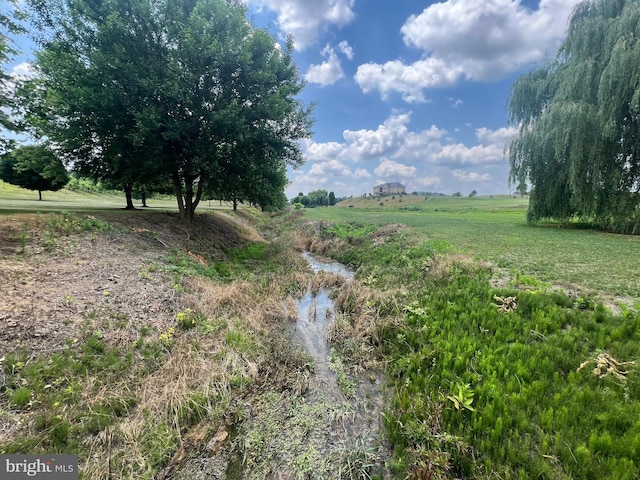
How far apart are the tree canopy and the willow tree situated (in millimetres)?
17187

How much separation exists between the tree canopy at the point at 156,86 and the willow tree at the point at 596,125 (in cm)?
1719

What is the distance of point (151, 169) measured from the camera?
1193 centimetres

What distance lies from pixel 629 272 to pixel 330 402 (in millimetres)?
9325

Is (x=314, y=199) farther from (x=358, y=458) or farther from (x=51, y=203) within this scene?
(x=358, y=458)

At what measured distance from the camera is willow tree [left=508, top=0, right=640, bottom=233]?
46.6ft

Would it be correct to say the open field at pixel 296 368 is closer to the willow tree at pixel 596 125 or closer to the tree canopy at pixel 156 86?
the tree canopy at pixel 156 86

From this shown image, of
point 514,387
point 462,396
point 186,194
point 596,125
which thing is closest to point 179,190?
point 186,194

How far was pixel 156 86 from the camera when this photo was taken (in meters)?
10.1

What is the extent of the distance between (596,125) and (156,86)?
23.1m

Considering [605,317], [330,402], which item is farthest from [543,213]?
[330,402]

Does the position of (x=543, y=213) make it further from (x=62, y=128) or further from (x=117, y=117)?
(x=62, y=128)

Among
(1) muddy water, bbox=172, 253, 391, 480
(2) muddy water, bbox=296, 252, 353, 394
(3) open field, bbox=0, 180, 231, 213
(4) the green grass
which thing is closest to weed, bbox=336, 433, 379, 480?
(1) muddy water, bbox=172, 253, 391, 480

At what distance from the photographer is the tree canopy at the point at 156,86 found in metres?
9.80

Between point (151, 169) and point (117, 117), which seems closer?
point (117, 117)
